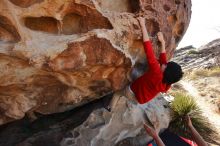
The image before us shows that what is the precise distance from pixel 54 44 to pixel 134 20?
4.07 ft

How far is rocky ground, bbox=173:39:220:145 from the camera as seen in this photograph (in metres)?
13.8

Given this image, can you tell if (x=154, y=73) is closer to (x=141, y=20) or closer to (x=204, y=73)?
(x=141, y=20)

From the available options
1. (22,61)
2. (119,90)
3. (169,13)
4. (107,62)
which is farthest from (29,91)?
(169,13)

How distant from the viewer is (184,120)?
1023 centimetres

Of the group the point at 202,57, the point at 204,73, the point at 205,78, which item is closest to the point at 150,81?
the point at 205,78

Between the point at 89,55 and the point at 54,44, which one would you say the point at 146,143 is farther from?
the point at 54,44

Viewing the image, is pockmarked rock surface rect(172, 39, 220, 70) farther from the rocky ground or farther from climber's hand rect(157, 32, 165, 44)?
climber's hand rect(157, 32, 165, 44)

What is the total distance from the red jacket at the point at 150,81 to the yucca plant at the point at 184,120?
14.2 ft

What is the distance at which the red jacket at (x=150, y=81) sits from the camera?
553 centimetres

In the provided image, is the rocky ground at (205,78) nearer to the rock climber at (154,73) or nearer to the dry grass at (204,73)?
the dry grass at (204,73)

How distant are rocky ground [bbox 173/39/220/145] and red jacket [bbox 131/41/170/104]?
602 cm

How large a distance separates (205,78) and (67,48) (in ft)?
44.8

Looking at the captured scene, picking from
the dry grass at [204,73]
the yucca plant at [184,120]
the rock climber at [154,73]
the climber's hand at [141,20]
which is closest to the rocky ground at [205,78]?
the dry grass at [204,73]

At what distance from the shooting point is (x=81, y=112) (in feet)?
21.7
